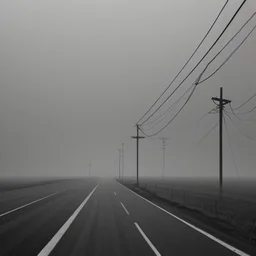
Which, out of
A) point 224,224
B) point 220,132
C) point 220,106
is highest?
point 220,106

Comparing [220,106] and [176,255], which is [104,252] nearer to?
[176,255]

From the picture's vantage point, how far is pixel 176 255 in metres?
7.30

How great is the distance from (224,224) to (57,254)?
7.82 meters

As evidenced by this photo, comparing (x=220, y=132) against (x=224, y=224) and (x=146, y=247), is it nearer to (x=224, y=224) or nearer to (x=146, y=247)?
(x=224, y=224)

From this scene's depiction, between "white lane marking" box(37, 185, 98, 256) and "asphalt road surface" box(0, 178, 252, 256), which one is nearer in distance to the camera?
"white lane marking" box(37, 185, 98, 256)

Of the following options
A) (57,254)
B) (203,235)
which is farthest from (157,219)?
(57,254)

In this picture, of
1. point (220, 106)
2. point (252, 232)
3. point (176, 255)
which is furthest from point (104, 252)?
point (220, 106)

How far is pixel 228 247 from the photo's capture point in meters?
8.23

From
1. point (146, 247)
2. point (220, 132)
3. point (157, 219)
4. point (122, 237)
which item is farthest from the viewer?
point (220, 132)

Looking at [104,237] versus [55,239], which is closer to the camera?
[55,239]

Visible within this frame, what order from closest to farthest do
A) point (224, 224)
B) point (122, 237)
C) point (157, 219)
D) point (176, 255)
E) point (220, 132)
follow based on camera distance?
point (176, 255)
point (122, 237)
point (224, 224)
point (157, 219)
point (220, 132)

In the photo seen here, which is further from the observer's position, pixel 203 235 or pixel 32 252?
pixel 203 235

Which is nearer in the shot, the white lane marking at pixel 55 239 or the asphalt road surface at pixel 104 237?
the white lane marking at pixel 55 239

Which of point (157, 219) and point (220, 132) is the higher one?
point (220, 132)
